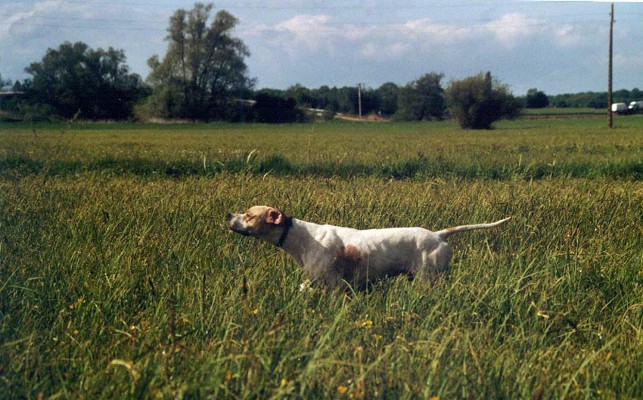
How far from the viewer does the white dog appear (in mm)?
3609

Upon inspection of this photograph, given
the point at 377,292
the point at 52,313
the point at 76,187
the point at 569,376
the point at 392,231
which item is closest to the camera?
the point at 569,376

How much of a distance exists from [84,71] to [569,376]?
4303 mm

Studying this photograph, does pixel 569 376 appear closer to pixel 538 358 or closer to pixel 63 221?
pixel 538 358

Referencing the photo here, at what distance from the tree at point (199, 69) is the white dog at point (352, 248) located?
4.54ft

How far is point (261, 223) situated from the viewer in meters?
3.66

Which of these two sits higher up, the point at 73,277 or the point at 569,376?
the point at 73,277

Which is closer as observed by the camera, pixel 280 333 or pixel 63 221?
pixel 280 333

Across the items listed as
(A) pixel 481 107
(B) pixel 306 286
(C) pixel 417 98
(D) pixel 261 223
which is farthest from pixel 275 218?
(A) pixel 481 107

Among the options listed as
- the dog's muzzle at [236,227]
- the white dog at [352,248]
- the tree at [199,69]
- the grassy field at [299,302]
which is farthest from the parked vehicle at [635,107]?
the dog's muzzle at [236,227]

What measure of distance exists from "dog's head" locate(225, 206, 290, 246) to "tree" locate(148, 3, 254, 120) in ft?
4.33

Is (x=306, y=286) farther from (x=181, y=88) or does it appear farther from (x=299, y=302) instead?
(x=181, y=88)

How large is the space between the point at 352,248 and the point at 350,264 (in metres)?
0.08

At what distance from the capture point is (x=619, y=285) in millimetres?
3719

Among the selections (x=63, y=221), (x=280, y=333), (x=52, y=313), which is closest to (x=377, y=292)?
(x=280, y=333)
